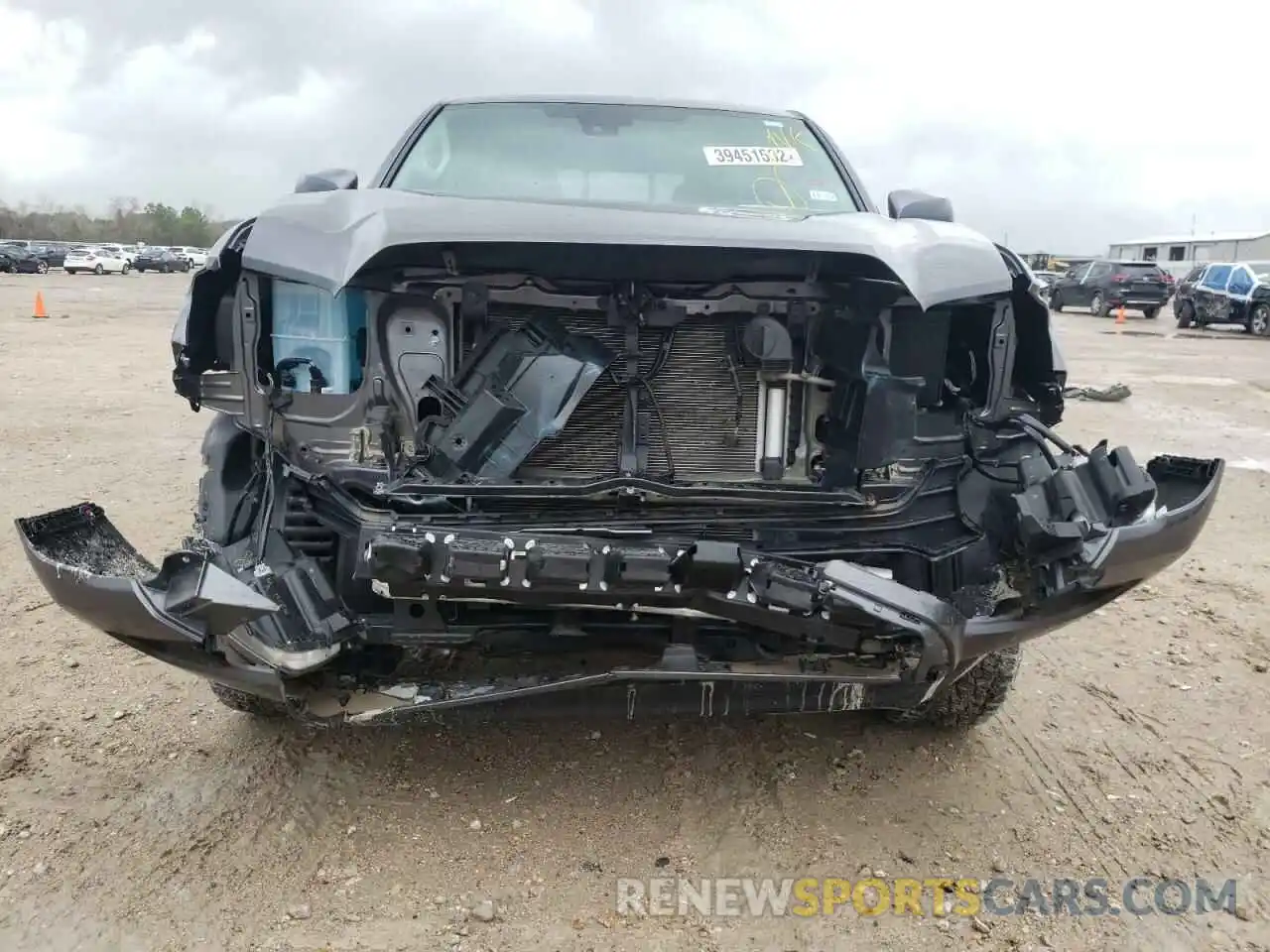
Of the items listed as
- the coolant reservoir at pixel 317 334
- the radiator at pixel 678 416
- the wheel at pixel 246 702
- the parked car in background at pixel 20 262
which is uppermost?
the coolant reservoir at pixel 317 334

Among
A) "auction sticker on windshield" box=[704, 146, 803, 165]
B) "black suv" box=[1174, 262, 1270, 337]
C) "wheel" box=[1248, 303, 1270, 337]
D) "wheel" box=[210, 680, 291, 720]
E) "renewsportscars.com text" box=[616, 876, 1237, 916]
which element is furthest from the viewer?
"black suv" box=[1174, 262, 1270, 337]

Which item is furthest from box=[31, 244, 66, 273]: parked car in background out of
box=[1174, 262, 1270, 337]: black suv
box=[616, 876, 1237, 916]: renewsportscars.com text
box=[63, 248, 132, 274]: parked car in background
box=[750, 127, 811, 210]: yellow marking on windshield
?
box=[616, 876, 1237, 916]: renewsportscars.com text

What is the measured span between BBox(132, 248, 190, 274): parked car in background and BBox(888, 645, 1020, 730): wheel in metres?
53.1

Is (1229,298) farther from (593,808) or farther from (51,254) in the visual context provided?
(51,254)

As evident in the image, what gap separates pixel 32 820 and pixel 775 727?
2163mm

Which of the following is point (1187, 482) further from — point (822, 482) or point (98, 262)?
point (98, 262)

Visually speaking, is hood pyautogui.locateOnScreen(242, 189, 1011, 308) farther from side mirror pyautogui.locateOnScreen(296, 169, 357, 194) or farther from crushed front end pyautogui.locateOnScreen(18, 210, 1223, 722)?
side mirror pyautogui.locateOnScreen(296, 169, 357, 194)

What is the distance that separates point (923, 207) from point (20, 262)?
4597 cm

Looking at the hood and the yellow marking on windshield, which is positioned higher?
the yellow marking on windshield

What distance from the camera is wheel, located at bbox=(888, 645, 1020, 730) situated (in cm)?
291

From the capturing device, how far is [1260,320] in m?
19.4

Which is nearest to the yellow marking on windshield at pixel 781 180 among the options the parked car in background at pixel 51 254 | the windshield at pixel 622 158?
the windshield at pixel 622 158

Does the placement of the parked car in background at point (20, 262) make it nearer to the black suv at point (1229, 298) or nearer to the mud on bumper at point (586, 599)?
the black suv at point (1229, 298)

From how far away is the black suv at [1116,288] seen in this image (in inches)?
960
